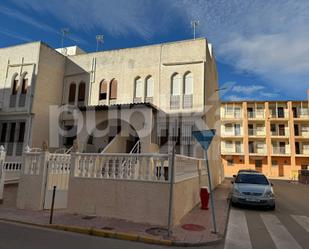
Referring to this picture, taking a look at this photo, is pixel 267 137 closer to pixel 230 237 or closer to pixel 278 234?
pixel 278 234

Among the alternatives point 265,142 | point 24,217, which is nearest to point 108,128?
point 24,217

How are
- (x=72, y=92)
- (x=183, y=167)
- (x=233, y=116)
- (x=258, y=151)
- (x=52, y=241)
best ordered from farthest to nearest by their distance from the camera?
(x=233, y=116) < (x=258, y=151) < (x=72, y=92) < (x=183, y=167) < (x=52, y=241)

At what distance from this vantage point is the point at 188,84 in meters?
17.8

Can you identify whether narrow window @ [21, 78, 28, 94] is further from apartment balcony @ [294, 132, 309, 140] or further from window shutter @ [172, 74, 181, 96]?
apartment balcony @ [294, 132, 309, 140]

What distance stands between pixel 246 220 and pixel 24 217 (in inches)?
321

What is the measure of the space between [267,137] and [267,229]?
42.1 m

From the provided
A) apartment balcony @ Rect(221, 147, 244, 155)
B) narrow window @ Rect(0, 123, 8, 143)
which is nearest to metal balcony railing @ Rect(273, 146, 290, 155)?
apartment balcony @ Rect(221, 147, 244, 155)

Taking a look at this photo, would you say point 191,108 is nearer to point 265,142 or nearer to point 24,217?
point 24,217

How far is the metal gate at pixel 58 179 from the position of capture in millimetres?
10219

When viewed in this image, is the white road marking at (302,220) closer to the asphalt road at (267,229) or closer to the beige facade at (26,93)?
the asphalt road at (267,229)

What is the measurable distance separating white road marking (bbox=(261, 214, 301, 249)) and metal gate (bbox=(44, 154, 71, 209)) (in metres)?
7.88

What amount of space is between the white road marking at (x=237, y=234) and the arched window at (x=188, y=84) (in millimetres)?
9298

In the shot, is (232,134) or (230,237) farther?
(232,134)

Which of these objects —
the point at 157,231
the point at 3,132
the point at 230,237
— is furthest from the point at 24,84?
the point at 230,237
